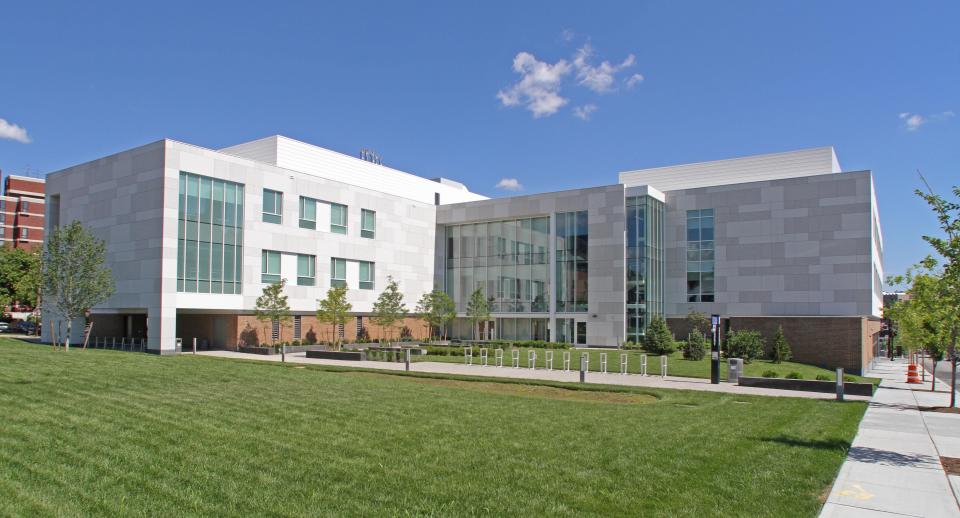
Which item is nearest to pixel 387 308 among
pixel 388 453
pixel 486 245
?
pixel 486 245

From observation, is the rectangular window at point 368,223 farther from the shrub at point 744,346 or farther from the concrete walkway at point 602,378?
the shrub at point 744,346

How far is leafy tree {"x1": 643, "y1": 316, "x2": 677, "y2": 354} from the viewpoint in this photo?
38.7m

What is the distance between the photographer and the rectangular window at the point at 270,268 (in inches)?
1619

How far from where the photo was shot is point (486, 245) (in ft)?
180

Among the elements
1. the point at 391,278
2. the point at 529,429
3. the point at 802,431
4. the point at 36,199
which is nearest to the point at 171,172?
the point at 391,278

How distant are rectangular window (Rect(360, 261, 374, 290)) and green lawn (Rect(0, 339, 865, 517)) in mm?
30369

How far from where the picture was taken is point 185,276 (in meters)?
36.5

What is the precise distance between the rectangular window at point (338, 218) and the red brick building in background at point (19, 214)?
3314 inches

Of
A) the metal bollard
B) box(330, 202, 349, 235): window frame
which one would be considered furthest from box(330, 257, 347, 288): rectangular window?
the metal bollard

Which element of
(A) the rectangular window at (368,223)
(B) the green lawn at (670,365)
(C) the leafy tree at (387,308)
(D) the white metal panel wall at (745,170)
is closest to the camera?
(B) the green lawn at (670,365)

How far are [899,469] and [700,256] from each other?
41515 millimetres

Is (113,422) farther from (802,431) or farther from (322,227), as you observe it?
(322,227)

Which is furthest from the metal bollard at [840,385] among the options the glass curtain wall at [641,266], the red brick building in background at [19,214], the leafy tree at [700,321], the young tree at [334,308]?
the red brick building in background at [19,214]

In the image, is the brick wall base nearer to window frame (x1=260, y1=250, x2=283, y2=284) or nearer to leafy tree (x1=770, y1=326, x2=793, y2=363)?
leafy tree (x1=770, y1=326, x2=793, y2=363)
